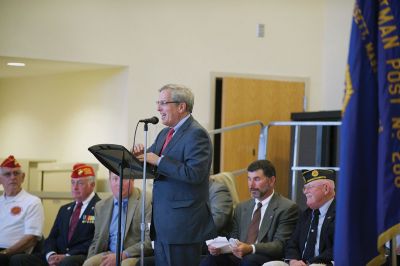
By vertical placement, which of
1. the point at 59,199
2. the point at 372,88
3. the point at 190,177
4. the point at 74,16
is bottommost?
the point at 59,199

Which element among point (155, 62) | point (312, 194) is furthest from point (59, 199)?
point (312, 194)

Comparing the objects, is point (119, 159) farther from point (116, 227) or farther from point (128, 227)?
point (116, 227)

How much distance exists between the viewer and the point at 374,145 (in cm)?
237

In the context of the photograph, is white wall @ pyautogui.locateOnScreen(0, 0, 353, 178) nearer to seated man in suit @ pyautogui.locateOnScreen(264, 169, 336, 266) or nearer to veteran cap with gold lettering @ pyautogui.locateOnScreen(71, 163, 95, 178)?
veteran cap with gold lettering @ pyautogui.locateOnScreen(71, 163, 95, 178)

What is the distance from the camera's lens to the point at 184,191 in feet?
→ 12.6

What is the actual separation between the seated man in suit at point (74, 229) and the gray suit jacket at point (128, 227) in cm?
22

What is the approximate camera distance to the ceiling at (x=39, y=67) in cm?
753

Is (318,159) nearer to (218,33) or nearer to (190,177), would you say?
(218,33)

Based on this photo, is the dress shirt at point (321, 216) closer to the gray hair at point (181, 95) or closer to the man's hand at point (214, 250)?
the man's hand at point (214, 250)

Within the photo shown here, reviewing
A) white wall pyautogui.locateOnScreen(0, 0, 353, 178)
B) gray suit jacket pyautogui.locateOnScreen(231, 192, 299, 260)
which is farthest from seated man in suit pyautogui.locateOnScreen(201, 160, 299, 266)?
white wall pyautogui.locateOnScreen(0, 0, 353, 178)

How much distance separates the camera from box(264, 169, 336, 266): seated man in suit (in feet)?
15.0

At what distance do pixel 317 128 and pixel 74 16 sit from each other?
9.18ft

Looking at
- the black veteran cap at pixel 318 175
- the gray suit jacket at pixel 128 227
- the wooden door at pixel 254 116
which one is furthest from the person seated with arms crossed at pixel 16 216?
the wooden door at pixel 254 116

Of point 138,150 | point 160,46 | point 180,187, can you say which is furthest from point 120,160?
point 160,46
